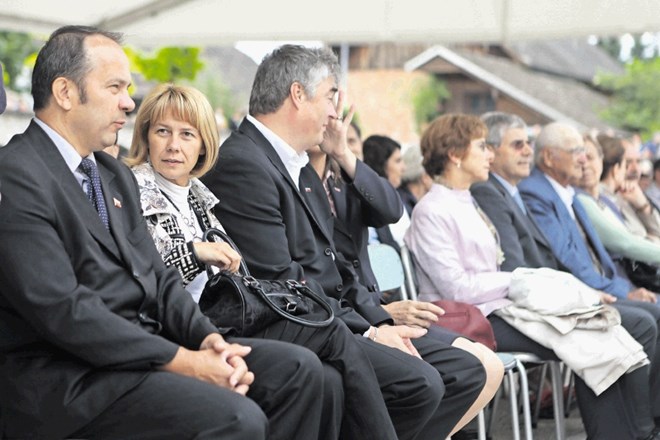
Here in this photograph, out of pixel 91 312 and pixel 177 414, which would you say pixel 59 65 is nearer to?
pixel 91 312

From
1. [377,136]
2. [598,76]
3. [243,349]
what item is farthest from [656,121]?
[243,349]

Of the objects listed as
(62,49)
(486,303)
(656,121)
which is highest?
(62,49)

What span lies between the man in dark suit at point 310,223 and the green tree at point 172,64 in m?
9.44

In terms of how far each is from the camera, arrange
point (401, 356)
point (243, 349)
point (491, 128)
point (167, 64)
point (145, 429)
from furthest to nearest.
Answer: point (167, 64)
point (491, 128)
point (401, 356)
point (243, 349)
point (145, 429)

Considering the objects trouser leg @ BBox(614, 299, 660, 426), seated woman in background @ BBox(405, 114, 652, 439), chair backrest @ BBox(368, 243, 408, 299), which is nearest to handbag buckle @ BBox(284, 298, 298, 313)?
chair backrest @ BBox(368, 243, 408, 299)

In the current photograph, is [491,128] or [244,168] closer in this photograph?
[244,168]

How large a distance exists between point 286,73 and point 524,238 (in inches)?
92.1

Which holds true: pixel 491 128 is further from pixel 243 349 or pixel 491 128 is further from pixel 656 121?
pixel 656 121

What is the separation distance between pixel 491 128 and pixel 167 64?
7811 mm

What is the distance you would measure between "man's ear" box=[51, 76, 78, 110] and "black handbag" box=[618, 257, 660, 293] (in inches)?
201

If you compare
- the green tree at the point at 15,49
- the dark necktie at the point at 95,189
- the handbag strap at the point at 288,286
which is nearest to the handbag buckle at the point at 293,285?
the handbag strap at the point at 288,286

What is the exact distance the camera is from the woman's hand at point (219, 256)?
4.25 m

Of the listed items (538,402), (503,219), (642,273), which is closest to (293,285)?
(503,219)

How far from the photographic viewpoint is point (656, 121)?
2517 inches
